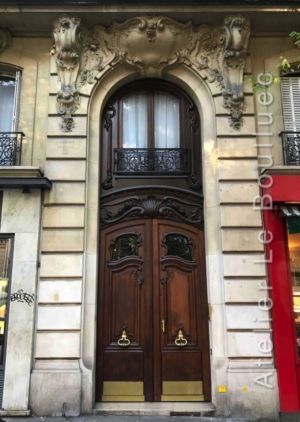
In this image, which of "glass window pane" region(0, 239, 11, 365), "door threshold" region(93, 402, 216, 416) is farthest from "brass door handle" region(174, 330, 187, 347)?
"glass window pane" region(0, 239, 11, 365)

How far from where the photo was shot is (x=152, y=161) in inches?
360

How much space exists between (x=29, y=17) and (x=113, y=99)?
8.04ft

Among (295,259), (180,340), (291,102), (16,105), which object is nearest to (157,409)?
(180,340)

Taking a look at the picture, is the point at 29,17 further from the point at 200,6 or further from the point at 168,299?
the point at 168,299

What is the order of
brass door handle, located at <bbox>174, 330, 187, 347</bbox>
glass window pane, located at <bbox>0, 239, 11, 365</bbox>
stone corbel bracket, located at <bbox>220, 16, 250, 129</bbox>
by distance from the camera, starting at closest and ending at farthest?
1. glass window pane, located at <bbox>0, 239, 11, 365</bbox>
2. brass door handle, located at <bbox>174, 330, 187, 347</bbox>
3. stone corbel bracket, located at <bbox>220, 16, 250, 129</bbox>

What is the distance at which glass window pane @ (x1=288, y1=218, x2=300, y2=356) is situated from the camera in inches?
317

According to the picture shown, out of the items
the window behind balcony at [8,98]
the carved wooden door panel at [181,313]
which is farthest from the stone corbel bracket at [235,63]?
the window behind balcony at [8,98]

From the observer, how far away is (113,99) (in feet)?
31.4

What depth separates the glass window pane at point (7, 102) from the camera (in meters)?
9.37

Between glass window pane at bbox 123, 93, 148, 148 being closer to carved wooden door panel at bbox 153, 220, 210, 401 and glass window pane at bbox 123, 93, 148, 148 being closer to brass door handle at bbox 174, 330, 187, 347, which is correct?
carved wooden door panel at bbox 153, 220, 210, 401

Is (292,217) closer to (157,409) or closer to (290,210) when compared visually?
(290,210)

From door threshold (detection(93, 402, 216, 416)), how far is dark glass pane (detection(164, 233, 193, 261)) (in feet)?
9.19

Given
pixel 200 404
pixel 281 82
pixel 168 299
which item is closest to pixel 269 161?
pixel 281 82

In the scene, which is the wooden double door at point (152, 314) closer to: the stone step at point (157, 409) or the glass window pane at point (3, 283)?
the stone step at point (157, 409)
